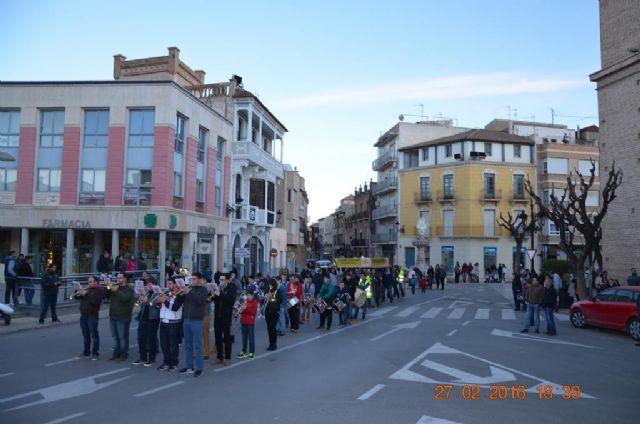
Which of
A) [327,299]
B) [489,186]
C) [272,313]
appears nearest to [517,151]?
[489,186]

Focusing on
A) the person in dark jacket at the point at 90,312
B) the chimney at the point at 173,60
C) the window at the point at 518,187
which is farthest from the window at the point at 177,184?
the window at the point at 518,187

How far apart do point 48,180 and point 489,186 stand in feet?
138

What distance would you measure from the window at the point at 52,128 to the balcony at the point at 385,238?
40859 mm

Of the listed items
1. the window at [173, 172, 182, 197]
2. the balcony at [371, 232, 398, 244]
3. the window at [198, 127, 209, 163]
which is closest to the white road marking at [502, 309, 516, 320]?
the window at [173, 172, 182, 197]

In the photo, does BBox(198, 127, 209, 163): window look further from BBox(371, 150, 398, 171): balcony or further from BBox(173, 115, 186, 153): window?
BBox(371, 150, 398, 171): balcony

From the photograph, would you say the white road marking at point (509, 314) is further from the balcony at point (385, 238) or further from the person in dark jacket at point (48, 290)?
the balcony at point (385, 238)

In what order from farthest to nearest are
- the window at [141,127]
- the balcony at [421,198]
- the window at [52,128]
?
the balcony at [421,198], the window at [52,128], the window at [141,127]

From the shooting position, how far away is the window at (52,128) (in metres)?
28.2

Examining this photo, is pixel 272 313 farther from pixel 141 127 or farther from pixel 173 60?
pixel 173 60

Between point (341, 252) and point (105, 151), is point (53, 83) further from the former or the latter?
point (341, 252)

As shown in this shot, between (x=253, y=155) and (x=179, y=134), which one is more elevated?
(x=253, y=155)

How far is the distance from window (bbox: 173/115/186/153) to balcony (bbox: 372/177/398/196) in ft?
119

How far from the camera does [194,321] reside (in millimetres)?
9719

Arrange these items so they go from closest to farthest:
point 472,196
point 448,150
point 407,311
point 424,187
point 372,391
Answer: point 372,391 → point 407,311 → point 472,196 → point 448,150 → point 424,187
